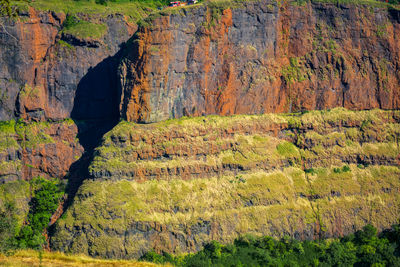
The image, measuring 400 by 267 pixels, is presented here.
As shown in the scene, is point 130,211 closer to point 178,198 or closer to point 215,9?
point 178,198

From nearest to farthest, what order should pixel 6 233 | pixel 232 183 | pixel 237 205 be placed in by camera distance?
pixel 6 233, pixel 237 205, pixel 232 183

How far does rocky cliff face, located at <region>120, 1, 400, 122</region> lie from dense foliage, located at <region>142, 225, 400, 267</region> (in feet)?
40.8

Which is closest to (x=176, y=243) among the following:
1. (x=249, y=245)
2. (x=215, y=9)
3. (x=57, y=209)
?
(x=249, y=245)

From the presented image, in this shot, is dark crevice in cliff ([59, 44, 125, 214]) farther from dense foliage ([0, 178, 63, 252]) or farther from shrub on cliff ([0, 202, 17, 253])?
shrub on cliff ([0, 202, 17, 253])

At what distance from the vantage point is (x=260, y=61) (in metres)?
60.2

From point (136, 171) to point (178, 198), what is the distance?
4.19 m

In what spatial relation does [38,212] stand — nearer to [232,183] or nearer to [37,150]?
[37,150]

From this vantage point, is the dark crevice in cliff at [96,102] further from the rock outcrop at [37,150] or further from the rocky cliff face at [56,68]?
the rock outcrop at [37,150]

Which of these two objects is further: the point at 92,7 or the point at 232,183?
the point at 92,7

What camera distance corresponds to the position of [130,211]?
5297 cm

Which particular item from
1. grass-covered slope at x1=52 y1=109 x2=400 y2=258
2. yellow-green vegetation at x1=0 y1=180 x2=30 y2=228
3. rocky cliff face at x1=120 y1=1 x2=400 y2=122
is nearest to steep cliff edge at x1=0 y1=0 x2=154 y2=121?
rocky cliff face at x1=120 y1=1 x2=400 y2=122

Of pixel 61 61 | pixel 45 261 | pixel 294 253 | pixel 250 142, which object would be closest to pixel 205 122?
pixel 250 142

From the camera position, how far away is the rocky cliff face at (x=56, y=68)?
60969 millimetres

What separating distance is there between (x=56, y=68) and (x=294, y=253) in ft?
92.8
